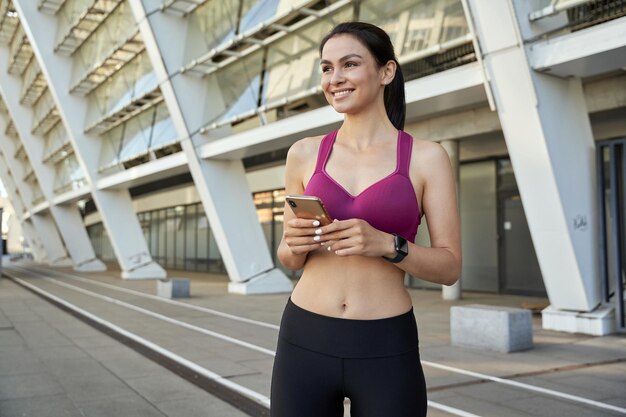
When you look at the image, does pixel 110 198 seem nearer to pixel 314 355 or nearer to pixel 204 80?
pixel 204 80

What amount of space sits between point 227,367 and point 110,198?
2260 cm

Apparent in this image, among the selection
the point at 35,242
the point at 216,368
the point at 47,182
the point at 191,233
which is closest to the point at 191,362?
the point at 216,368

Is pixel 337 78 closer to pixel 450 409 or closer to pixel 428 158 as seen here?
pixel 428 158

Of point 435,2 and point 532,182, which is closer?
point 532,182

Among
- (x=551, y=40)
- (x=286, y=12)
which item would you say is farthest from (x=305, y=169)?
(x=286, y=12)

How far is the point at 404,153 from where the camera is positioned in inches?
72.6

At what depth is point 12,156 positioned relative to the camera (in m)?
49.1

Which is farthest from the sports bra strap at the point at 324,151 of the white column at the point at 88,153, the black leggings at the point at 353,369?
the white column at the point at 88,153

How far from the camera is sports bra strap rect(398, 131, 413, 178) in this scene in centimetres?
180

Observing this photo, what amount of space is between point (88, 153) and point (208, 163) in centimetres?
1275

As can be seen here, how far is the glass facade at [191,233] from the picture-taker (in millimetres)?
25612

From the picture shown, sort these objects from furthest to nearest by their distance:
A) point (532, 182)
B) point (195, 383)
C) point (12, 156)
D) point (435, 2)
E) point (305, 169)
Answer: point (12, 156) → point (435, 2) → point (532, 182) → point (195, 383) → point (305, 169)

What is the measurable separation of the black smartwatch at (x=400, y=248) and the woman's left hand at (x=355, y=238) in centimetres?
3

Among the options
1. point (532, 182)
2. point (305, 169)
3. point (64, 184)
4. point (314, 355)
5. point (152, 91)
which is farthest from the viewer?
point (64, 184)
